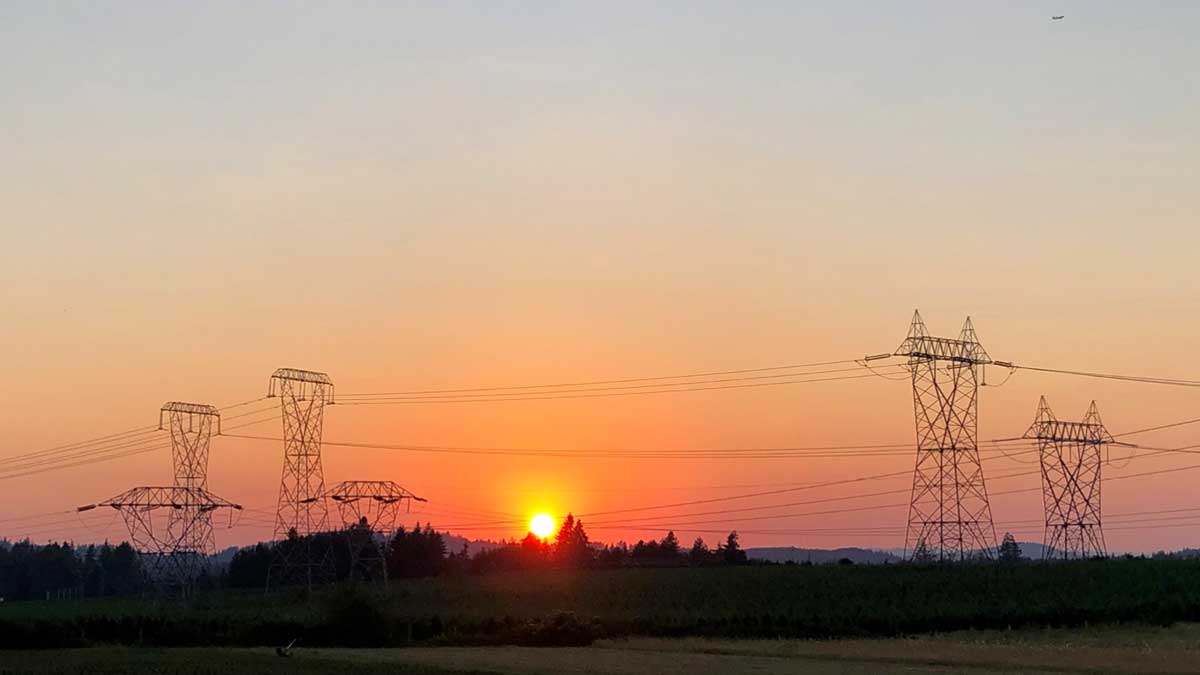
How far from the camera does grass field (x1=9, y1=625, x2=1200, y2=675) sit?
60.2 meters

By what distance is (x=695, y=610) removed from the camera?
111000 mm

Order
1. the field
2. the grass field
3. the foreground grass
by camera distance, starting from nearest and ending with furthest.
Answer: the foreground grass, the grass field, the field

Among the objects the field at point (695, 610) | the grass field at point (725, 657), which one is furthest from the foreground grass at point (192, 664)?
the field at point (695, 610)

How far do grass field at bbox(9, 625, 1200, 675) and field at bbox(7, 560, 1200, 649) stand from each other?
5.12m

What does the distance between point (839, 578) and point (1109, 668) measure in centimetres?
6594

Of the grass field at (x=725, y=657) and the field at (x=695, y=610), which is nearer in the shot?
the grass field at (x=725, y=657)

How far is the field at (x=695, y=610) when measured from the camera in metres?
88.4

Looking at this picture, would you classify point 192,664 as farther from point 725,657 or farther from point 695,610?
point 695,610

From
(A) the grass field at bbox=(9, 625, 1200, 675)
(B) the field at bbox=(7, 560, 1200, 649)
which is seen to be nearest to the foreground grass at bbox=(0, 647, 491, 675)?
(A) the grass field at bbox=(9, 625, 1200, 675)

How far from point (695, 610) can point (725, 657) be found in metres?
39.1

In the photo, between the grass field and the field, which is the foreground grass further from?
the field

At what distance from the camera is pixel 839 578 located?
125812 millimetres

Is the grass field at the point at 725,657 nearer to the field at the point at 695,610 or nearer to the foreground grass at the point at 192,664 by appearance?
the foreground grass at the point at 192,664

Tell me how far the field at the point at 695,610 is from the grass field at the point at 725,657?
16.8 ft
